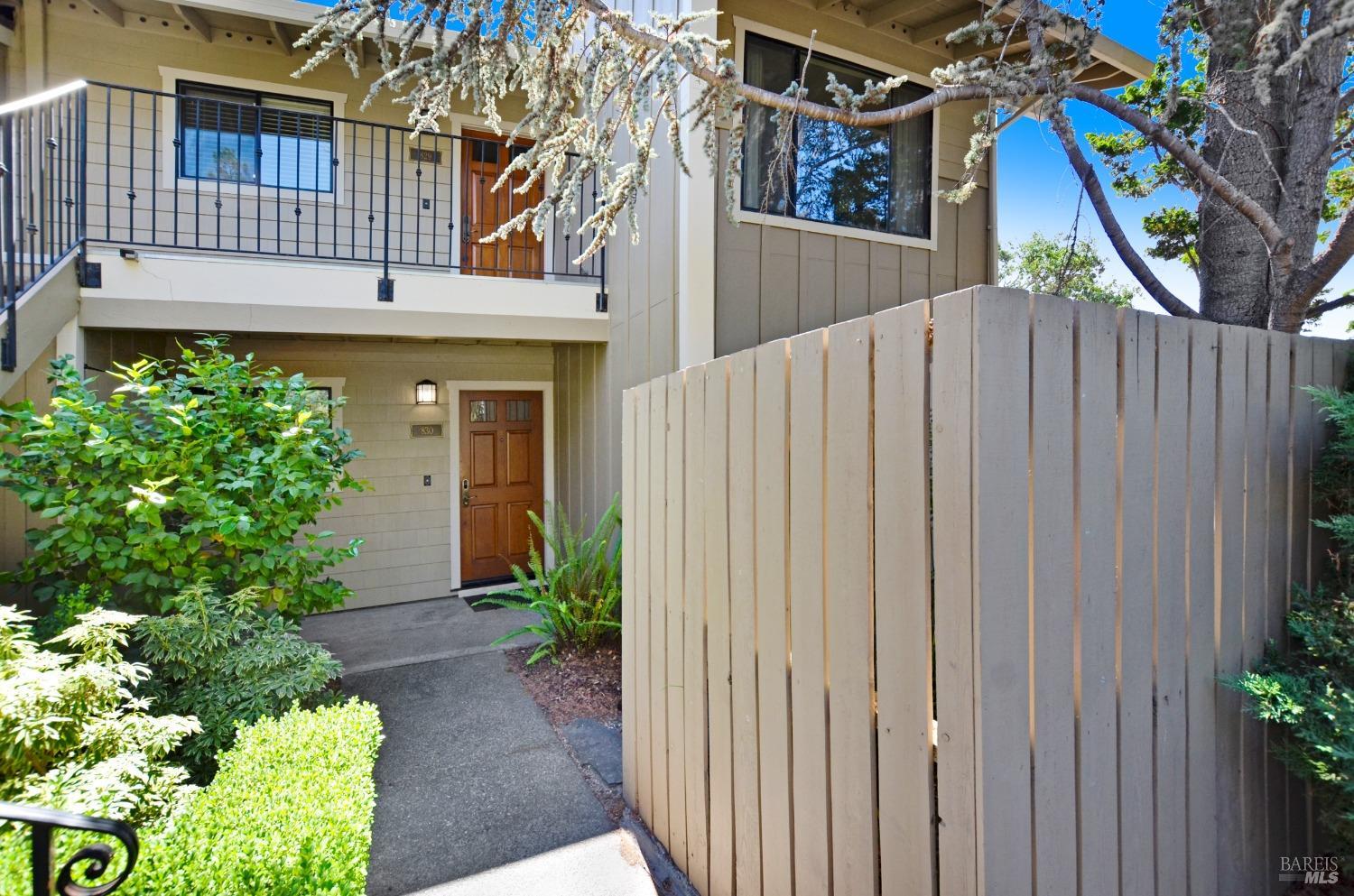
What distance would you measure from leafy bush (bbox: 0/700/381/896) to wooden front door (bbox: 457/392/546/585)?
→ 15.2 feet

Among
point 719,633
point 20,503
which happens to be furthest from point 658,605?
point 20,503

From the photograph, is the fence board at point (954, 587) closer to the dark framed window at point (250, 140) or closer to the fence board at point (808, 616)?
the fence board at point (808, 616)

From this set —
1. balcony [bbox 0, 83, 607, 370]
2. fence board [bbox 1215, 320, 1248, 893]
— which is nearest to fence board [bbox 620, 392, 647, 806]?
balcony [bbox 0, 83, 607, 370]

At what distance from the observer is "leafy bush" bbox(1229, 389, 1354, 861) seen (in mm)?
1622

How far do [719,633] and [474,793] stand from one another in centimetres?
184

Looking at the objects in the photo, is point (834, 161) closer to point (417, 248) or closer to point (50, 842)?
point (417, 248)

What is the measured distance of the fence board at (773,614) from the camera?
5.99 ft

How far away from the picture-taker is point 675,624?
2.45 metres

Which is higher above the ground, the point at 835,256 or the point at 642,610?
the point at 835,256

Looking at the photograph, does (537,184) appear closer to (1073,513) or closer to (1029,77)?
(1029,77)

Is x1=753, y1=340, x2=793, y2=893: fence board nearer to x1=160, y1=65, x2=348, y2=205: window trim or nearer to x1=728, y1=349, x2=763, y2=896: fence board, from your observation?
x1=728, y1=349, x2=763, y2=896: fence board

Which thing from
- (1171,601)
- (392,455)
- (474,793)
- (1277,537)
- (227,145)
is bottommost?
(474,793)

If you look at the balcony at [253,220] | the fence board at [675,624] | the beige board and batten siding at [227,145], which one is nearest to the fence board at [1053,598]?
the fence board at [675,624]

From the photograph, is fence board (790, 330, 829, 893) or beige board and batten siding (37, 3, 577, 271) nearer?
fence board (790, 330, 829, 893)
